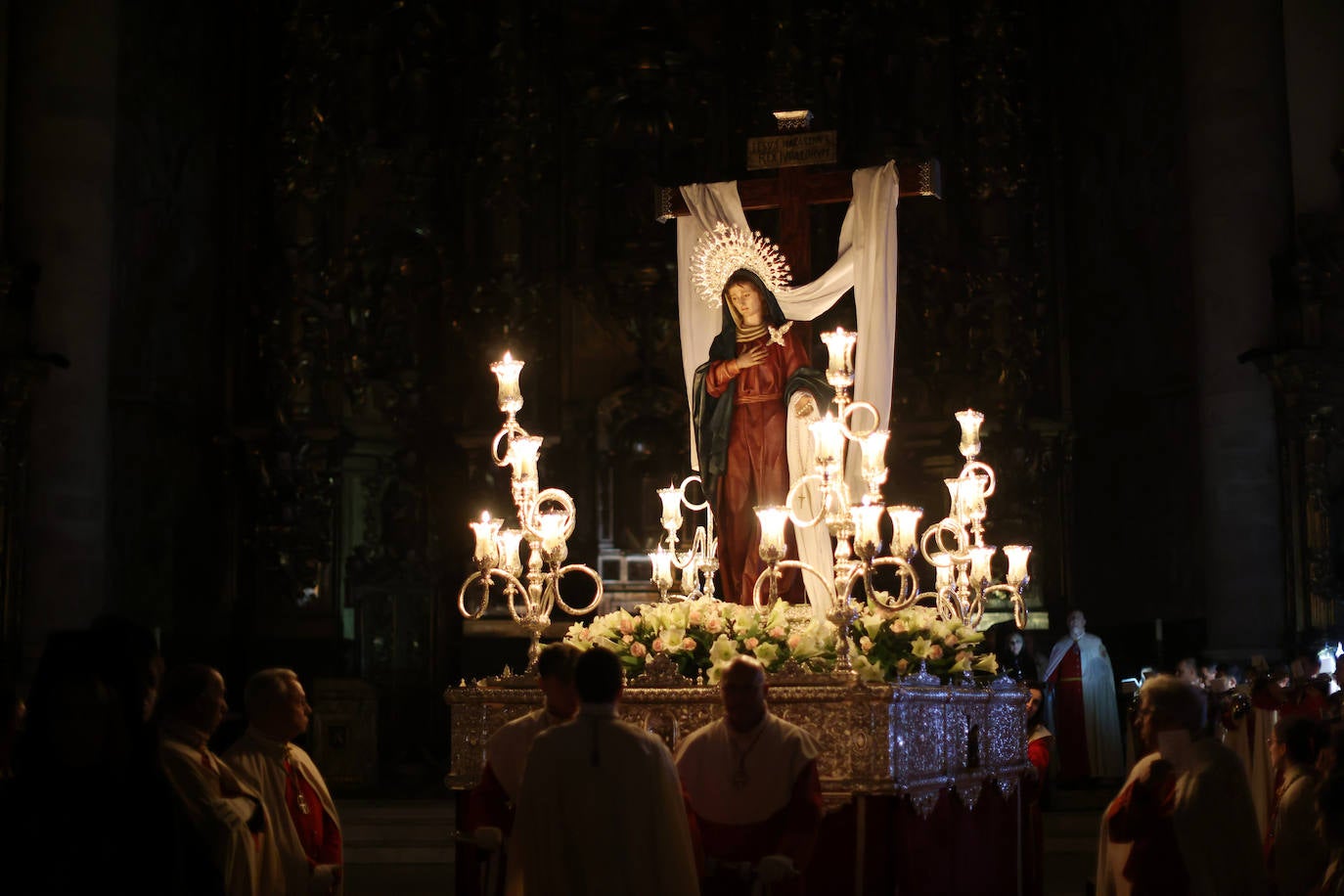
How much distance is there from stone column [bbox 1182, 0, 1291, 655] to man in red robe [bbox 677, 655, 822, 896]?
10106 millimetres

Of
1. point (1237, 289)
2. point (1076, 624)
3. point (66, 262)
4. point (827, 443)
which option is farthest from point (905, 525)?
point (66, 262)

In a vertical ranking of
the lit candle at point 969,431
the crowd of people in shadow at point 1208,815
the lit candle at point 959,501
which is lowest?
the crowd of people in shadow at point 1208,815

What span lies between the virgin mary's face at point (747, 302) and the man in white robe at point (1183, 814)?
161 inches

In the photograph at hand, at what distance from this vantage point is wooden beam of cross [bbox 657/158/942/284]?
34.3 feet

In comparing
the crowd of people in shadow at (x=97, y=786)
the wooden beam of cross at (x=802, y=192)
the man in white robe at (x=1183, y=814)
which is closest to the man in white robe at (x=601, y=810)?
the crowd of people in shadow at (x=97, y=786)

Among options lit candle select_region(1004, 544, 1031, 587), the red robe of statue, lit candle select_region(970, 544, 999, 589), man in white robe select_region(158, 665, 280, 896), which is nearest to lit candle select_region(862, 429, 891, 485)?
lit candle select_region(970, 544, 999, 589)

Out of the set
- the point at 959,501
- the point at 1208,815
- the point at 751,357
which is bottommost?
the point at 1208,815

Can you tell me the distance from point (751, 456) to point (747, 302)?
0.91m

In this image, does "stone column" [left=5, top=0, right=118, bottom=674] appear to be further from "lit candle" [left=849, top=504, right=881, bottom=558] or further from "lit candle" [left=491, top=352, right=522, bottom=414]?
"lit candle" [left=849, top=504, right=881, bottom=558]

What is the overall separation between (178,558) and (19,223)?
3.75m

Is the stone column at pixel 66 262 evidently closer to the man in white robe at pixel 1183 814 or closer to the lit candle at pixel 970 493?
the lit candle at pixel 970 493

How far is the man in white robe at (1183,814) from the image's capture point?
6.27 metres

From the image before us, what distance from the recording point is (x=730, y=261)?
10555 mm

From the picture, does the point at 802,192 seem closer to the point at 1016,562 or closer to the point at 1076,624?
the point at 1016,562
